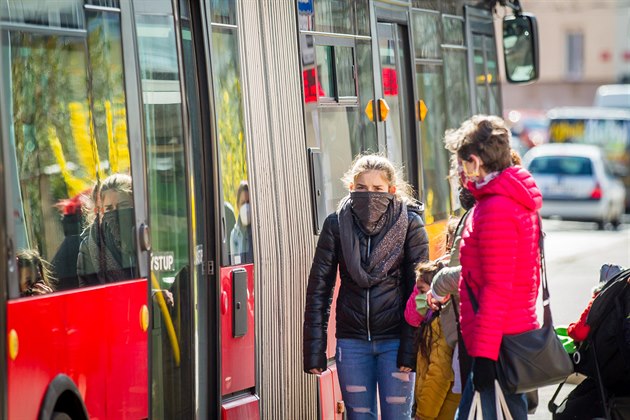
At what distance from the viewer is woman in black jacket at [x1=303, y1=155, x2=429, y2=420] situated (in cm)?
661

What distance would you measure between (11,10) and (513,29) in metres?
7.66

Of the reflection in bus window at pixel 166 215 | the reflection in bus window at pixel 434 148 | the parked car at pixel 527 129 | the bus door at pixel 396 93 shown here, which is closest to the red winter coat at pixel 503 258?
the reflection in bus window at pixel 166 215

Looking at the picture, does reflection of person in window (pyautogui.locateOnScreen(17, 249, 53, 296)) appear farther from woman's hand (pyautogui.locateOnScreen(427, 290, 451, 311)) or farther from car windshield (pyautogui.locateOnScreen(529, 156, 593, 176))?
car windshield (pyautogui.locateOnScreen(529, 156, 593, 176))

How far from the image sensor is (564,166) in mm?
30078

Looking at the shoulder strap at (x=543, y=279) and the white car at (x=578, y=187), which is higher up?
the shoulder strap at (x=543, y=279)

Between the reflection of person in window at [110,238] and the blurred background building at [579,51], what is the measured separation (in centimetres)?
6363

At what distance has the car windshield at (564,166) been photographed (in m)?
30.0

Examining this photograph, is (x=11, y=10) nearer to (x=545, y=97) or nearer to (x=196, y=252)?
(x=196, y=252)

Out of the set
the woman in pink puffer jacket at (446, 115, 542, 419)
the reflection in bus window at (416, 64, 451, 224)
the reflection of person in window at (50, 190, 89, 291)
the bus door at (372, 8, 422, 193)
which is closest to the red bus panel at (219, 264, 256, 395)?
the woman in pink puffer jacket at (446, 115, 542, 419)

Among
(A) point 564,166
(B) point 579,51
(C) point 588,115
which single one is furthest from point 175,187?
(B) point 579,51

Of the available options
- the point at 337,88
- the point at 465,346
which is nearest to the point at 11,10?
the point at 465,346

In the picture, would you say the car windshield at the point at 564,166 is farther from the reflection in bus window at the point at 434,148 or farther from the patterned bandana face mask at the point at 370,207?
the patterned bandana face mask at the point at 370,207

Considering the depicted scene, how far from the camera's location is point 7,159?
453 centimetres

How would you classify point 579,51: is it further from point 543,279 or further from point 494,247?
point 494,247
